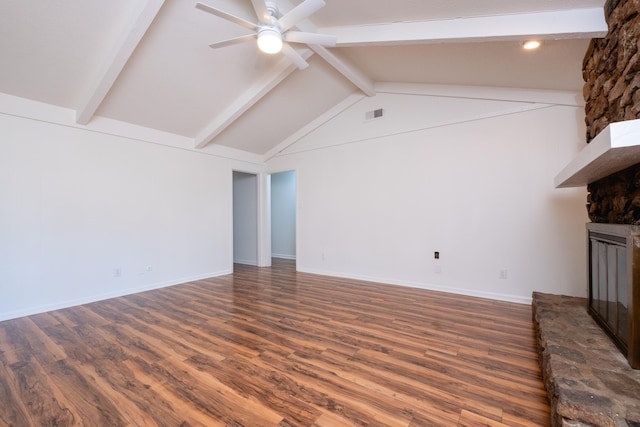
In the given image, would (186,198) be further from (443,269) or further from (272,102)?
(443,269)

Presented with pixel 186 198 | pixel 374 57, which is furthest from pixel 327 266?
pixel 374 57

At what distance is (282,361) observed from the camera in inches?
82.8

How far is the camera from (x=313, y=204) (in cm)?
545

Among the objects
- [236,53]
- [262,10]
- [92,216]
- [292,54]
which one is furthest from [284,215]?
[262,10]

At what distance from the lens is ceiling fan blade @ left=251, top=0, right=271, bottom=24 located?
216 cm

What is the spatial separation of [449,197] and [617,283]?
232 centimetres

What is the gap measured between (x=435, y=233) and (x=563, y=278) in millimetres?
Answer: 1509

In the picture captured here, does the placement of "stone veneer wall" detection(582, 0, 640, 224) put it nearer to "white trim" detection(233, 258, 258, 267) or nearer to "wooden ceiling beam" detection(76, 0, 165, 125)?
"wooden ceiling beam" detection(76, 0, 165, 125)

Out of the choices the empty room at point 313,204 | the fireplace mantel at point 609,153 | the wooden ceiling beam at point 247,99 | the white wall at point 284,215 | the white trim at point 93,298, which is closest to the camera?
the fireplace mantel at point 609,153

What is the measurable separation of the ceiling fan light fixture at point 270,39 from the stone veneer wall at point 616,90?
2.44 m

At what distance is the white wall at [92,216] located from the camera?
314cm

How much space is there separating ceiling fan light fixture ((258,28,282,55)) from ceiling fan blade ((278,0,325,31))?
0.09m

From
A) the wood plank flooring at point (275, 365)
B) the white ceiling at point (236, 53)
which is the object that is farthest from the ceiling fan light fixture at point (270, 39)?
the wood plank flooring at point (275, 365)

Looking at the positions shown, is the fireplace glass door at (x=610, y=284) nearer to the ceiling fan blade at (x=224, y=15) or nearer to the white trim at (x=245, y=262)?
the ceiling fan blade at (x=224, y=15)
